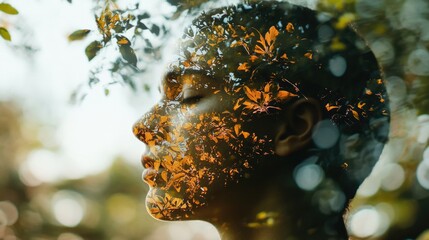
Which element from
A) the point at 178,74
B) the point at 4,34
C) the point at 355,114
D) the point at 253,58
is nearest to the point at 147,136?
the point at 178,74

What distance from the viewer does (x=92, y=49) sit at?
1.96m

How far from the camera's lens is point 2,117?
10.1 meters

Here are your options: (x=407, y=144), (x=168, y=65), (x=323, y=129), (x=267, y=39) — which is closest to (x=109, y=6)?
(x=168, y=65)

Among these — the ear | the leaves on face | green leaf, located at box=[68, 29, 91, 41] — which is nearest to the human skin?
the ear

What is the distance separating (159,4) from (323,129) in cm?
80

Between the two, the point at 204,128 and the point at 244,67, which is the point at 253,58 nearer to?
the point at 244,67

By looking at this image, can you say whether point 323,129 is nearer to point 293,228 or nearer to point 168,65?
point 293,228

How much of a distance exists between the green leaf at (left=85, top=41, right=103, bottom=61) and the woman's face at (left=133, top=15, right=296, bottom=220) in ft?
0.91

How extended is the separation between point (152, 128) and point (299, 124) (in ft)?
1.75

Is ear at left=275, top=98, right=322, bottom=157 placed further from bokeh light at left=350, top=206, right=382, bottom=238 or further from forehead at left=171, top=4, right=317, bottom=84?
bokeh light at left=350, top=206, right=382, bottom=238

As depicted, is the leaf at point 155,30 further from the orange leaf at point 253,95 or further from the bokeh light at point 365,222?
the bokeh light at point 365,222

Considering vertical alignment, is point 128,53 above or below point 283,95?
above

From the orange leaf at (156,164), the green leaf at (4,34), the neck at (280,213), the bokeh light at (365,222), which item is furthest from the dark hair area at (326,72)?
the green leaf at (4,34)

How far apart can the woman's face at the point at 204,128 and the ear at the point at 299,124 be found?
3 centimetres
